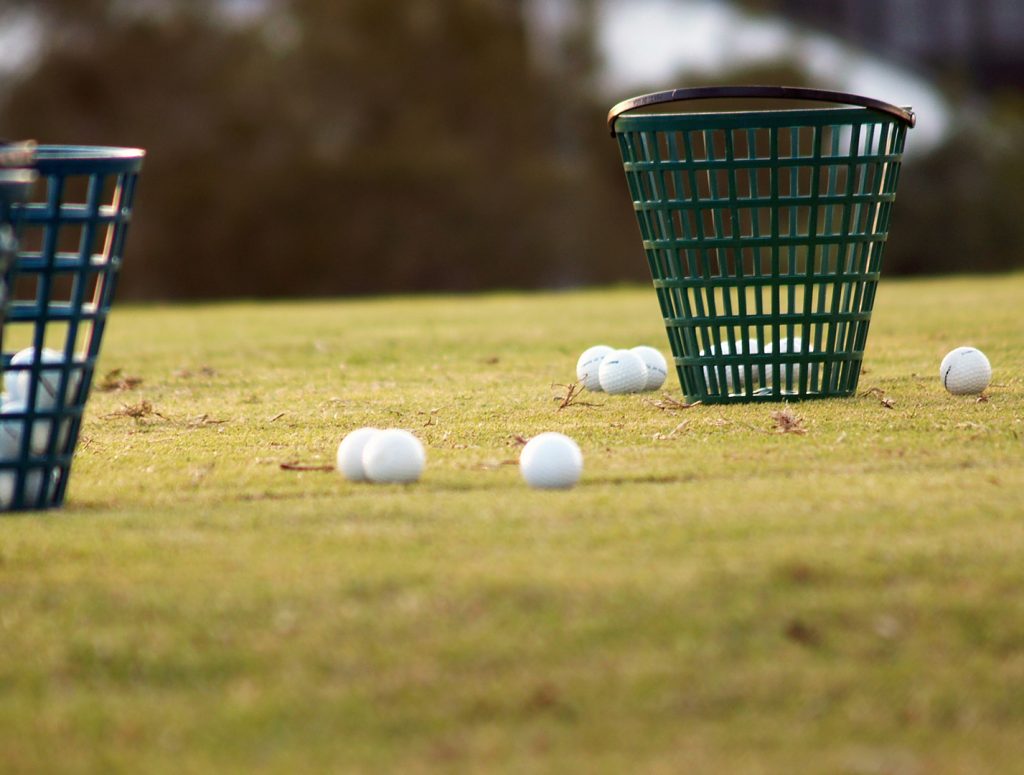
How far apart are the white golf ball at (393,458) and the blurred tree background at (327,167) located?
61.1 ft

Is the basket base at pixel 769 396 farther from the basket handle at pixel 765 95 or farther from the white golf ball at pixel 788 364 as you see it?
the basket handle at pixel 765 95

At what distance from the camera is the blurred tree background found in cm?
2231

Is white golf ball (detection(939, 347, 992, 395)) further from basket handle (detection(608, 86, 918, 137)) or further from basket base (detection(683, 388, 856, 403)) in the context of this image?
basket handle (detection(608, 86, 918, 137))

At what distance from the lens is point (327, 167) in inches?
878

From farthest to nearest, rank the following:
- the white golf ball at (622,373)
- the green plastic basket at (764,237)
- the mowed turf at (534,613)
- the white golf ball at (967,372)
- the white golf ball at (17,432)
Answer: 1. the white golf ball at (622,373)
2. the white golf ball at (967,372)
3. the green plastic basket at (764,237)
4. the white golf ball at (17,432)
5. the mowed turf at (534,613)

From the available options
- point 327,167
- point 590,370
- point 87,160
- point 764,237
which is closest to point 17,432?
point 87,160

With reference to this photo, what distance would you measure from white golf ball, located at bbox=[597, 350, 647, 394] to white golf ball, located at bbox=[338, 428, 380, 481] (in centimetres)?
198

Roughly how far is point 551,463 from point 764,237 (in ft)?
5.62

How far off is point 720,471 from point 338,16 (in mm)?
22084

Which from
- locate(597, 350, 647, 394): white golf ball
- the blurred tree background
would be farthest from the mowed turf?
the blurred tree background

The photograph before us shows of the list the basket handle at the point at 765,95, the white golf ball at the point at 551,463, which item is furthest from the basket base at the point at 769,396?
the white golf ball at the point at 551,463

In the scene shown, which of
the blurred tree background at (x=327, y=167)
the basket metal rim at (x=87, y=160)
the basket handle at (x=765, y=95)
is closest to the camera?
the basket metal rim at (x=87, y=160)

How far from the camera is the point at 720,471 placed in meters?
3.77

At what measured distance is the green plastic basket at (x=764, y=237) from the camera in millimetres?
4863
